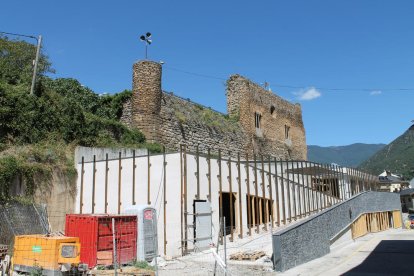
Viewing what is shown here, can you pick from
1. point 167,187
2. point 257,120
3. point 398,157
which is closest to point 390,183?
point 257,120

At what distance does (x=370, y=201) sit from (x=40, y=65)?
80.6ft

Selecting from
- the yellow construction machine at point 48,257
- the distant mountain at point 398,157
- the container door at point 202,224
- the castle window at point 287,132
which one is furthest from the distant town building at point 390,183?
the yellow construction machine at point 48,257

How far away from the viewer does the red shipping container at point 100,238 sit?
11.6 m

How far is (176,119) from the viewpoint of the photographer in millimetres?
24938

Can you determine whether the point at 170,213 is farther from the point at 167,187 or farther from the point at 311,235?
the point at 311,235

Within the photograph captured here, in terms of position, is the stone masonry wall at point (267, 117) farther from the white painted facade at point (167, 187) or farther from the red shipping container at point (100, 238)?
the red shipping container at point (100, 238)

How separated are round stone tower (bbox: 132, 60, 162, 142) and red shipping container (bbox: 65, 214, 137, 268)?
34.9ft

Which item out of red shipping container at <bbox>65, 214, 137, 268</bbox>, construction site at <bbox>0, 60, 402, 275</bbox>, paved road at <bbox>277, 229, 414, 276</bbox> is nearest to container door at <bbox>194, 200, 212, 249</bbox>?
construction site at <bbox>0, 60, 402, 275</bbox>

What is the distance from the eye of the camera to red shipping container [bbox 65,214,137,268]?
1155 cm

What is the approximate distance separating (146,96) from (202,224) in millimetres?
9902

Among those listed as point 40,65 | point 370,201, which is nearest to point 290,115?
point 370,201

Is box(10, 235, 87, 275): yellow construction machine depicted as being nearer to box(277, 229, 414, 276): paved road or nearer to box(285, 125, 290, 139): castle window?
box(277, 229, 414, 276): paved road

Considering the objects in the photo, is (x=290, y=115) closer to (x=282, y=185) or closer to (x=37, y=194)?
(x=282, y=185)

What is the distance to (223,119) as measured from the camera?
31719 millimetres
